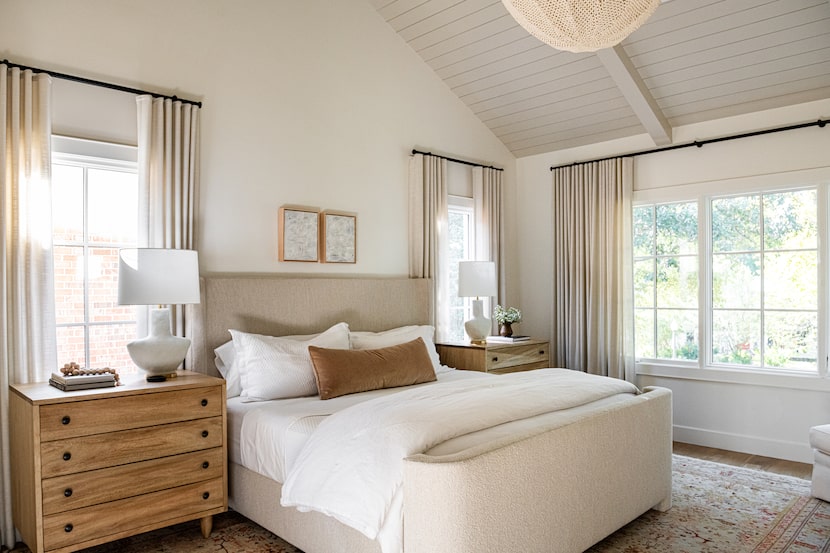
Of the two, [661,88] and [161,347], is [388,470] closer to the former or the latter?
[161,347]

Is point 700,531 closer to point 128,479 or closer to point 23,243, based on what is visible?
point 128,479

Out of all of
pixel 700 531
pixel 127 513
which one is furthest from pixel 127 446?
pixel 700 531

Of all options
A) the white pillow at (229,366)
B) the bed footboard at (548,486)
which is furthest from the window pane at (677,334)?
the white pillow at (229,366)

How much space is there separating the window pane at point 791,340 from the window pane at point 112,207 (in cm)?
433

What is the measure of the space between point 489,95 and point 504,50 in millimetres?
586

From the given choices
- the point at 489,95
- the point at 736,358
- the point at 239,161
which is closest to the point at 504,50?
the point at 489,95

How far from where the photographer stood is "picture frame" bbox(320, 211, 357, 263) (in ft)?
13.7

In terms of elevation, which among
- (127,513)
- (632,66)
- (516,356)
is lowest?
(127,513)

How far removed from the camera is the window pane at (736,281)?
444 cm

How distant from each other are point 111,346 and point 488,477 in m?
2.29

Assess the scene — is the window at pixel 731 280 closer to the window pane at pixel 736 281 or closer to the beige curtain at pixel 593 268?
the window pane at pixel 736 281

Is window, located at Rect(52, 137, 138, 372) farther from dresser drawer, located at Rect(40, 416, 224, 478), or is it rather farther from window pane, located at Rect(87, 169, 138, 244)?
dresser drawer, located at Rect(40, 416, 224, 478)

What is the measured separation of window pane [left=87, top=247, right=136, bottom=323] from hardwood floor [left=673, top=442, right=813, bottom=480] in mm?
3933

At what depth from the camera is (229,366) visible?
3416 millimetres
